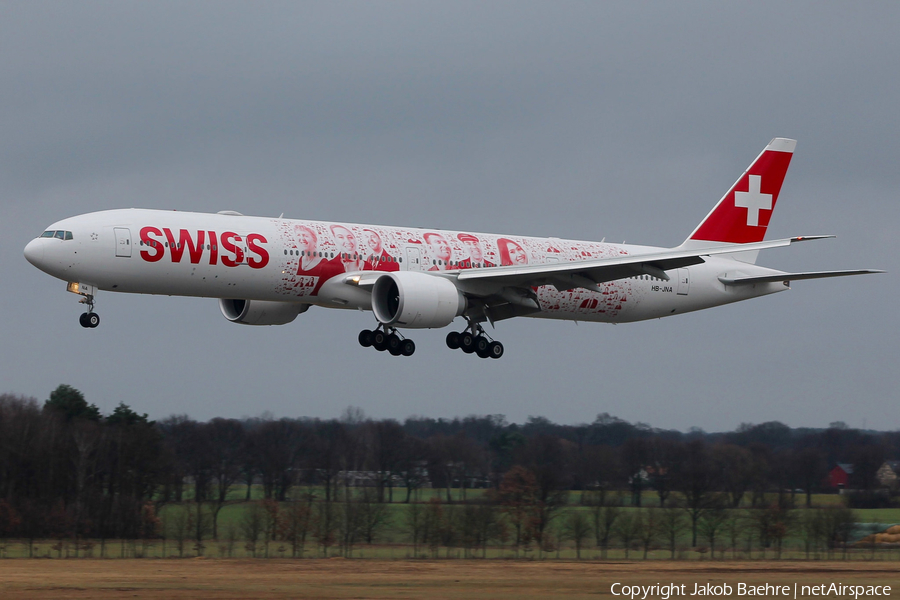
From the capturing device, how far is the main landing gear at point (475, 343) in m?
43.7

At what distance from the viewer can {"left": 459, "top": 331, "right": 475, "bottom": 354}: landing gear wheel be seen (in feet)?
144

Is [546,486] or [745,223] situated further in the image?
[546,486]

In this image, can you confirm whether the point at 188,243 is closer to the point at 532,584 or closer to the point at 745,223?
the point at 532,584

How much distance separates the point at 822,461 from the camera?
67.5 meters

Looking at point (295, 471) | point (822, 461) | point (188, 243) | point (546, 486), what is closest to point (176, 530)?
point (295, 471)

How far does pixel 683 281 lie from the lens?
159 ft

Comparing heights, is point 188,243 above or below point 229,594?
above

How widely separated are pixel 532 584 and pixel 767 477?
26323 mm

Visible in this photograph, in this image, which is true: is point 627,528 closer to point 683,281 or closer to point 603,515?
point 603,515

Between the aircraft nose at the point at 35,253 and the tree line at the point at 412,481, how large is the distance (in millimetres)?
27142

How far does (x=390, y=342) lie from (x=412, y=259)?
3.00 metres

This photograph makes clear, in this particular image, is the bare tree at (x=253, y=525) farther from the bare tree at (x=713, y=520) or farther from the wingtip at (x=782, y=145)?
the wingtip at (x=782, y=145)

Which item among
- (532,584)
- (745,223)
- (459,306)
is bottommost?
(532,584)

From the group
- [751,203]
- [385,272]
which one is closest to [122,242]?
[385,272]
